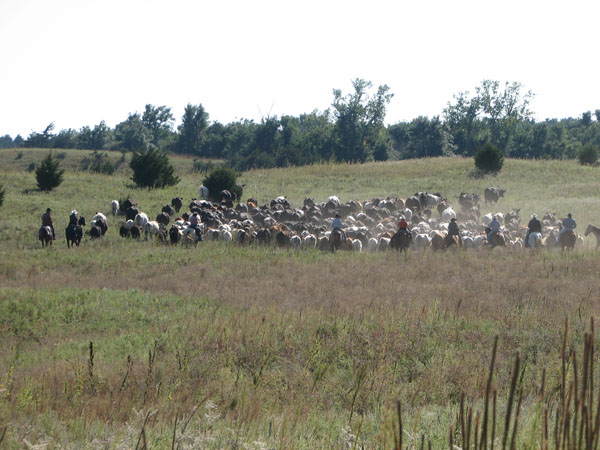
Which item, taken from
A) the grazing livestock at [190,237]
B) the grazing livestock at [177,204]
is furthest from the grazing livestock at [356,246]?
the grazing livestock at [177,204]

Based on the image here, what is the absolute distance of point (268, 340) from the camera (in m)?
10.2

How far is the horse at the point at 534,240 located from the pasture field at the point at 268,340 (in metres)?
2.52

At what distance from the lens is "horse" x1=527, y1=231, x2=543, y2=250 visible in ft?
78.3

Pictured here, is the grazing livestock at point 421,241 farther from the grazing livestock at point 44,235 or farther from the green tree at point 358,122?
the green tree at point 358,122

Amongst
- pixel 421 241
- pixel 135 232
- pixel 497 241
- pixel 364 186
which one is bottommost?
pixel 135 232

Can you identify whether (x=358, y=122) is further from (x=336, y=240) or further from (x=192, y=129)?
(x=336, y=240)

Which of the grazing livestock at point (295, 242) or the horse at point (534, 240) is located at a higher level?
the horse at point (534, 240)

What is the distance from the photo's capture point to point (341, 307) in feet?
42.7

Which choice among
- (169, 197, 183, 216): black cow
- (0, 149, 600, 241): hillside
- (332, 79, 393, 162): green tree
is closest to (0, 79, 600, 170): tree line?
(332, 79, 393, 162): green tree

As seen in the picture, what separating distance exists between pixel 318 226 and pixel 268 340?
59.7ft

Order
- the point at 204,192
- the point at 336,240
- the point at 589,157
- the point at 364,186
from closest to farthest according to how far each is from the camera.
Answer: the point at 336,240 < the point at 204,192 < the point at 364,186 < the point at 589,157

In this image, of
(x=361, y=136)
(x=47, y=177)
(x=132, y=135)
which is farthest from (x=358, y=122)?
(x=47, y=177)

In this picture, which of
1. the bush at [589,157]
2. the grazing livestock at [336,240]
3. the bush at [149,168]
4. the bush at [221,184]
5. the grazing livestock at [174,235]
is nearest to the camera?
the grazing livestock at [336,240]

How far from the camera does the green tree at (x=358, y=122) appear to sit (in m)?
98.2
